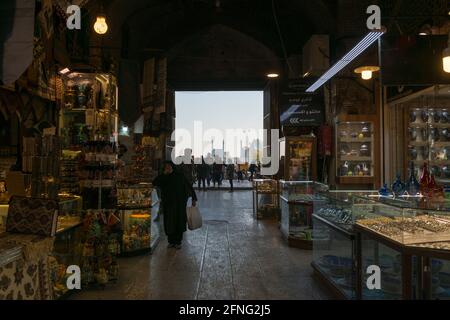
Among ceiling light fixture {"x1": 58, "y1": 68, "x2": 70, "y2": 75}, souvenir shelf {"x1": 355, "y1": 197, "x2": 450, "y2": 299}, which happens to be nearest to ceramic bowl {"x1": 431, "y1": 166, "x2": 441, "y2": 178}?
souvenir shelf {"x1": 355, "y1": 197, "x2": 450, "y2": 299}

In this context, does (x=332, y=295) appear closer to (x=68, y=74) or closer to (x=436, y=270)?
(x=436, y=270)

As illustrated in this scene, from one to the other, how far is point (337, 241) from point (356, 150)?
6229 millimetres

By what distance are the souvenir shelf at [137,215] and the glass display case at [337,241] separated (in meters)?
2.90

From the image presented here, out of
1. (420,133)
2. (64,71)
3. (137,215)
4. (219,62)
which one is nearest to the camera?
(64,71)

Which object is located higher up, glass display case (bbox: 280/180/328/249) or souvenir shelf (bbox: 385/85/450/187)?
souvenir shelf (bbox: 385/85/450/187)

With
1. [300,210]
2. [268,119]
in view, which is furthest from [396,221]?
Result: [268,119]

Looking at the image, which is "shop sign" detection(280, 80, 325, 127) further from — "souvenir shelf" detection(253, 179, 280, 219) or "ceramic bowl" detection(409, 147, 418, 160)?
"ceramic bowl" detection(409, 147, 418, 160)

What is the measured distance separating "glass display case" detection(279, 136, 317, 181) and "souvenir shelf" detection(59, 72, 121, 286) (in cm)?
534

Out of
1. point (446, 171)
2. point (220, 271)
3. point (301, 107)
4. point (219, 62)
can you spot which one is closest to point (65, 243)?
point (220, 271)

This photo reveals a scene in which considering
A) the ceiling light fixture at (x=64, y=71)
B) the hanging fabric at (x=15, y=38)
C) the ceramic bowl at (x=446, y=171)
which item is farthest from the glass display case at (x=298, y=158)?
the hanging fabric at (x=15, y=38)

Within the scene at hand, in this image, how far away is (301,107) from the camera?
11.6 m

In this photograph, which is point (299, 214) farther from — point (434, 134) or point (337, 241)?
point (434, 134)

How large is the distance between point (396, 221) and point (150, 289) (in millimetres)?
2969

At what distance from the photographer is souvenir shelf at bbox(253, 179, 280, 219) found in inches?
459
